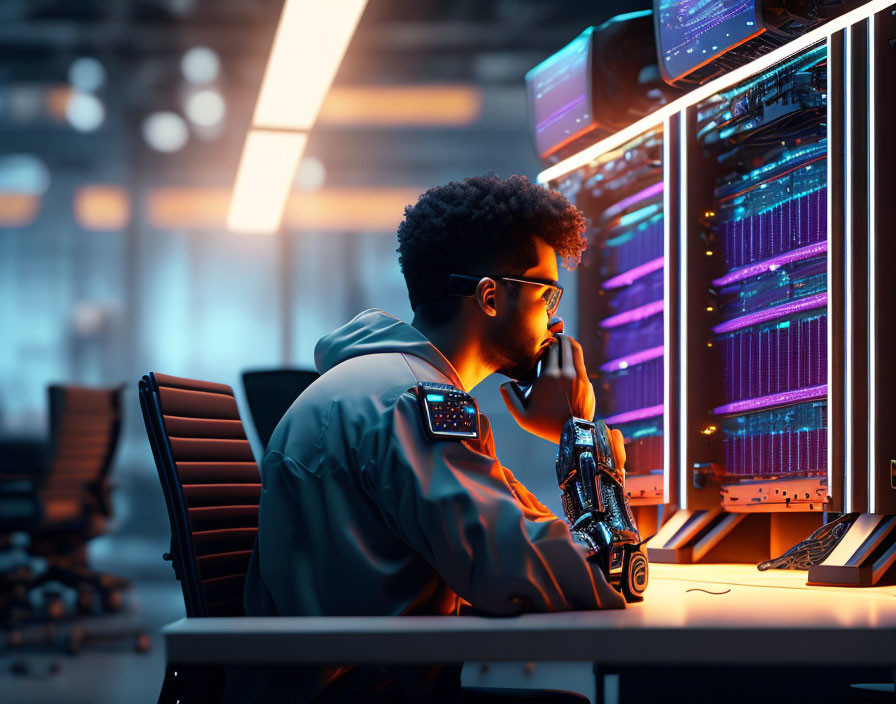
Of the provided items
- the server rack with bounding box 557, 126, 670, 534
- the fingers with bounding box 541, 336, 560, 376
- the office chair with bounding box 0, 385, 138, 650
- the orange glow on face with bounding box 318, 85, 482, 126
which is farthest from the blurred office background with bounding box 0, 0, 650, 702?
the fingers with bounding box 541, 336, 560, 376

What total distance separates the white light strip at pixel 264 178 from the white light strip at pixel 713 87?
2.41 meters

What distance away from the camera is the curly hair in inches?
59.7

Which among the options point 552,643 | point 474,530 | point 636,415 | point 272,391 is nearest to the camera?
point 552,643

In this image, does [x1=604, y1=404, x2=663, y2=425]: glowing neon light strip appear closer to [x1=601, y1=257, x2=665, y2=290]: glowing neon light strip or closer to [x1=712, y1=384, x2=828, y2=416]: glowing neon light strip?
[x1=712, y1=384, x2=828, y2=416]: glowing neon light strip

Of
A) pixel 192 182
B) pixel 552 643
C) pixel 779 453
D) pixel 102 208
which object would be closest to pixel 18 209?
pixel 102 208

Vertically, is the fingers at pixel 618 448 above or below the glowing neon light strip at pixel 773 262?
below

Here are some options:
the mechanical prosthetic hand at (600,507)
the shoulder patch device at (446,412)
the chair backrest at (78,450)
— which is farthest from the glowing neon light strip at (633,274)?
the chair backrest at (78,450)

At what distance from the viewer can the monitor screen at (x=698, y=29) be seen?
1.97 m

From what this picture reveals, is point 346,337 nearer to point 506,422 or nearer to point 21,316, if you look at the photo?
point 506,422

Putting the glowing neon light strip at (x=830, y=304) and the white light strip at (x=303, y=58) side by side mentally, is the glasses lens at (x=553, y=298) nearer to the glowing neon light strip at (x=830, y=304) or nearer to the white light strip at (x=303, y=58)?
the glowing neon light strip at (x=830, y=304)

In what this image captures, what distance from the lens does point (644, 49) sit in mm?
2639

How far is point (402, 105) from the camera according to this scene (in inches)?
305

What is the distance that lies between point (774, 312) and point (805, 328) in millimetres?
86

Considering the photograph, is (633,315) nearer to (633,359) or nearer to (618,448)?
(633,359)
